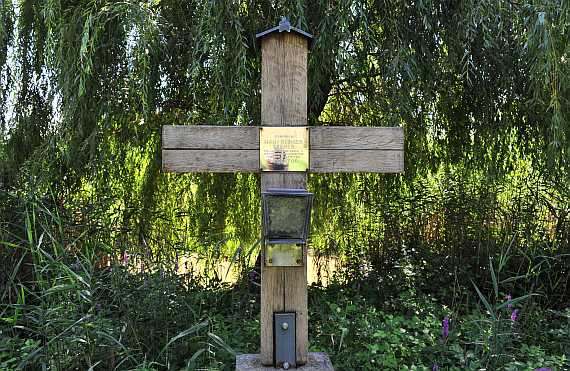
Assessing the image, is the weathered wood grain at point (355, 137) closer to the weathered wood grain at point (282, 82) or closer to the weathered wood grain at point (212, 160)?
the weathered wood grain at point (282, 82)

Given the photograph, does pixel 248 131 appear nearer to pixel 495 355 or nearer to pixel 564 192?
pixel 495 355

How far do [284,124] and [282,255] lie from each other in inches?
23.2

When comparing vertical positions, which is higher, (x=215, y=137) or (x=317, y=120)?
(x=317, y=120)

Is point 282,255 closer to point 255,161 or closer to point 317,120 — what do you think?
point 255,161

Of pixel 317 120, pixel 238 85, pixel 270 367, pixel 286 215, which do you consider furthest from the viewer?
pixel 317 120

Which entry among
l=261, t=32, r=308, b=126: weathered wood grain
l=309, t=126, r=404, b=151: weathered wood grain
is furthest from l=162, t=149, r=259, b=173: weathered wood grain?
l=309, t=126, r=404, b=151: weathered wood grain

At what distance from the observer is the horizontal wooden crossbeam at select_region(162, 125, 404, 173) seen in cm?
186

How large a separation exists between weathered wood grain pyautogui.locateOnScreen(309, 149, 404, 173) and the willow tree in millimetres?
1334

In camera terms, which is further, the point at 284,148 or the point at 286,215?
the point at 284,148

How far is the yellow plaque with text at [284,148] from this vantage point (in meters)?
1.86

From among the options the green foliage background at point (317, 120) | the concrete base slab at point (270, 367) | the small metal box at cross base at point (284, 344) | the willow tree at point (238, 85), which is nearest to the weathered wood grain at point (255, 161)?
the small metal box at cross base at point (284, 344)

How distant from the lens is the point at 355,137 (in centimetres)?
192

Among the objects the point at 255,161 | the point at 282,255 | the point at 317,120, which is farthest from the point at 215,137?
the point at 317,120

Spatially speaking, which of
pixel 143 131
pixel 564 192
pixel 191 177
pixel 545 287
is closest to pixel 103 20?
pixel 143 131
